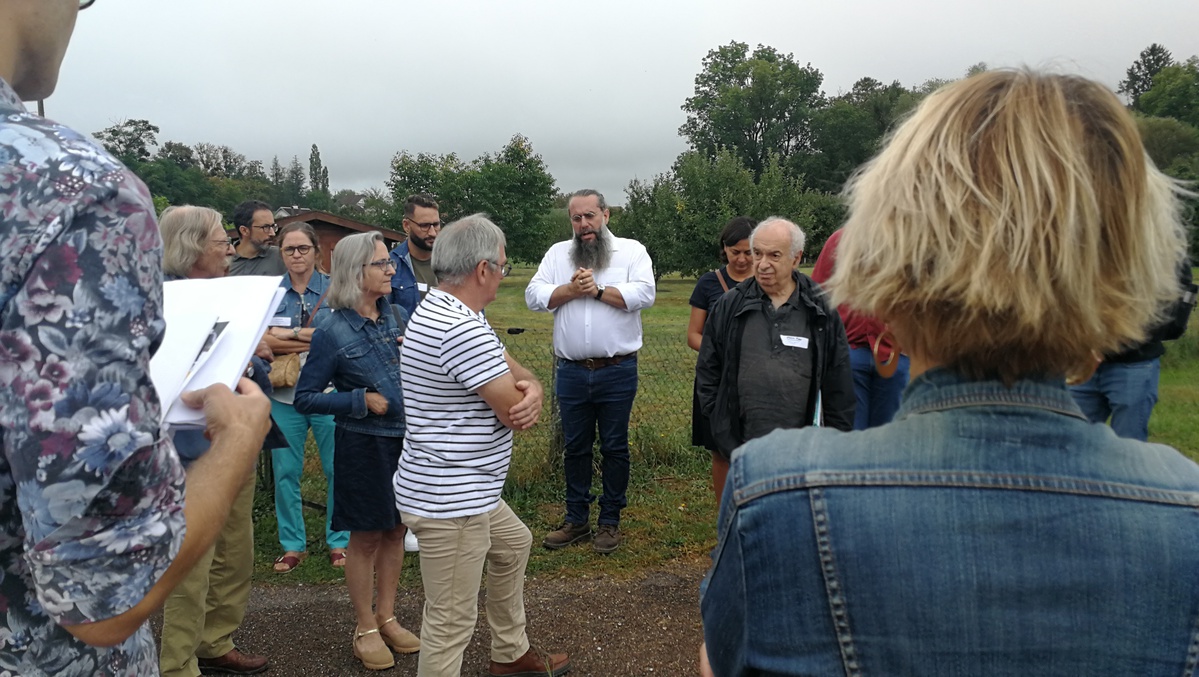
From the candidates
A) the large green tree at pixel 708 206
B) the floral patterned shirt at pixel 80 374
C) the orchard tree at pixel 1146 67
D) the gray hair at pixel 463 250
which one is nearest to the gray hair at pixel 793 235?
the gray hair at pixel 463 250

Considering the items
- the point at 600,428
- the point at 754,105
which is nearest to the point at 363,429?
the point at 600,428

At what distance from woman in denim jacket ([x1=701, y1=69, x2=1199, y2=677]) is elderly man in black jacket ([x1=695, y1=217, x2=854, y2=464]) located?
2.99m

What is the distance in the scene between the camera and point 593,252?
5297 mm

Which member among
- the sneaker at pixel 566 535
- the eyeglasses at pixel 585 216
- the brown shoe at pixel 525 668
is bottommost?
the sneaker at pixel 566 535

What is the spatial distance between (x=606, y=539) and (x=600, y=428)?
28.2 inches

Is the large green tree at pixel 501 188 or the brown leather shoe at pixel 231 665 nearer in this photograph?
the brown leather shoe at pixel 231 665

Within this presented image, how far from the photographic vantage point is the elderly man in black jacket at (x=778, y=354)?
403cm

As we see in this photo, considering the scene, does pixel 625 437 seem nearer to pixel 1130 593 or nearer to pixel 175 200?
pixel 1130 593

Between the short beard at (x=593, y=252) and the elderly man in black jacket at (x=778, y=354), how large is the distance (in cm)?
123

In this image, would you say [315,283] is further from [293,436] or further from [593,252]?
[593,252]

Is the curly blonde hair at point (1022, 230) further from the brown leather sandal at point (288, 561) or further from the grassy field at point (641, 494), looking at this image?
the brown leather sandal at point (288, 561)

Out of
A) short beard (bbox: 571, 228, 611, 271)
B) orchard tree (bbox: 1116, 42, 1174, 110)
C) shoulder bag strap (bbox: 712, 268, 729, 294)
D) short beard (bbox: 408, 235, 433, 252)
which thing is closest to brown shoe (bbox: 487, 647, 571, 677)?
short beard (bbox: 571, 228, 611, 271)

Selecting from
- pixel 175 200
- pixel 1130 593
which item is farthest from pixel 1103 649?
pixel 175 200

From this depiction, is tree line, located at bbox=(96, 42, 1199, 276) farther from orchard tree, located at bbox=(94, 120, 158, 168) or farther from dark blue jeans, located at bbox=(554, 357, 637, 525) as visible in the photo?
dark blue jeans, located at bbox=(554, 357, 637, 525)
